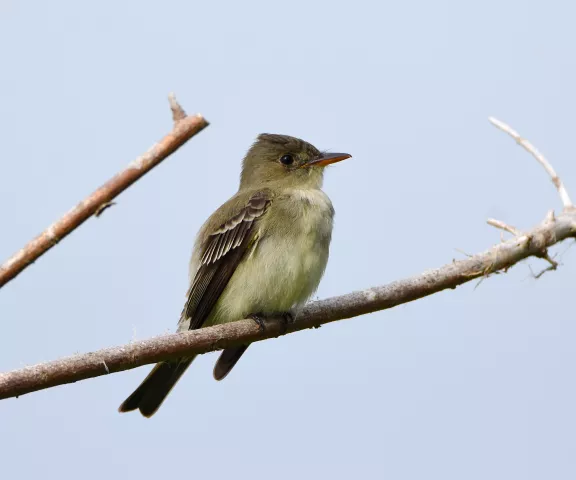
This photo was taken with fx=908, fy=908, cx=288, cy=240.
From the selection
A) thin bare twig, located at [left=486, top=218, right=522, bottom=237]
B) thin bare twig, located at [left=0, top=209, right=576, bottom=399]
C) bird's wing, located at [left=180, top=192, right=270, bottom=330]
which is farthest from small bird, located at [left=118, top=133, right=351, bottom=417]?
thin bare twig, located at [left=486, top=218, right=522, bottom=237]

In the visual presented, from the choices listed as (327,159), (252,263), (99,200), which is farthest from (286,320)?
(99,200)

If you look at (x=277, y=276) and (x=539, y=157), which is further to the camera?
(x=277, y=276)

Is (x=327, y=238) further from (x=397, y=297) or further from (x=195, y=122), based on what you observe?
(x=195, y=122)

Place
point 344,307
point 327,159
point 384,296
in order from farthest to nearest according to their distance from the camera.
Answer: point 327,159, point 344,307, point 384,296

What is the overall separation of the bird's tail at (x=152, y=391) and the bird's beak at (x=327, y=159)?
65.1 inches

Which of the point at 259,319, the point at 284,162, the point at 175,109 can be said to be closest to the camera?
the point at 175,109

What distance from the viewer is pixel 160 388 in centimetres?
575

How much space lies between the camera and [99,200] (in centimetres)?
383

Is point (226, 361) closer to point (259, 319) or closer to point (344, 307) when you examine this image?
point (259, 319)

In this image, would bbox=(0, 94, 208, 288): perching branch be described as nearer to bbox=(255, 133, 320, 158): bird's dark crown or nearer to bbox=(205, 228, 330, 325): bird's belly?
bbox=(205, 228, 330, 325): bird's belly

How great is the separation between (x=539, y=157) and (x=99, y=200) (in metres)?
2.26

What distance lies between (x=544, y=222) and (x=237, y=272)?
1.92 metres

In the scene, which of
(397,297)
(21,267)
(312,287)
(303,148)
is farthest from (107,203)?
(303,148)

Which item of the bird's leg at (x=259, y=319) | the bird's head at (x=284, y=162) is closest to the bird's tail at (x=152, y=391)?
the bird's leg at (x=259, y=319)
